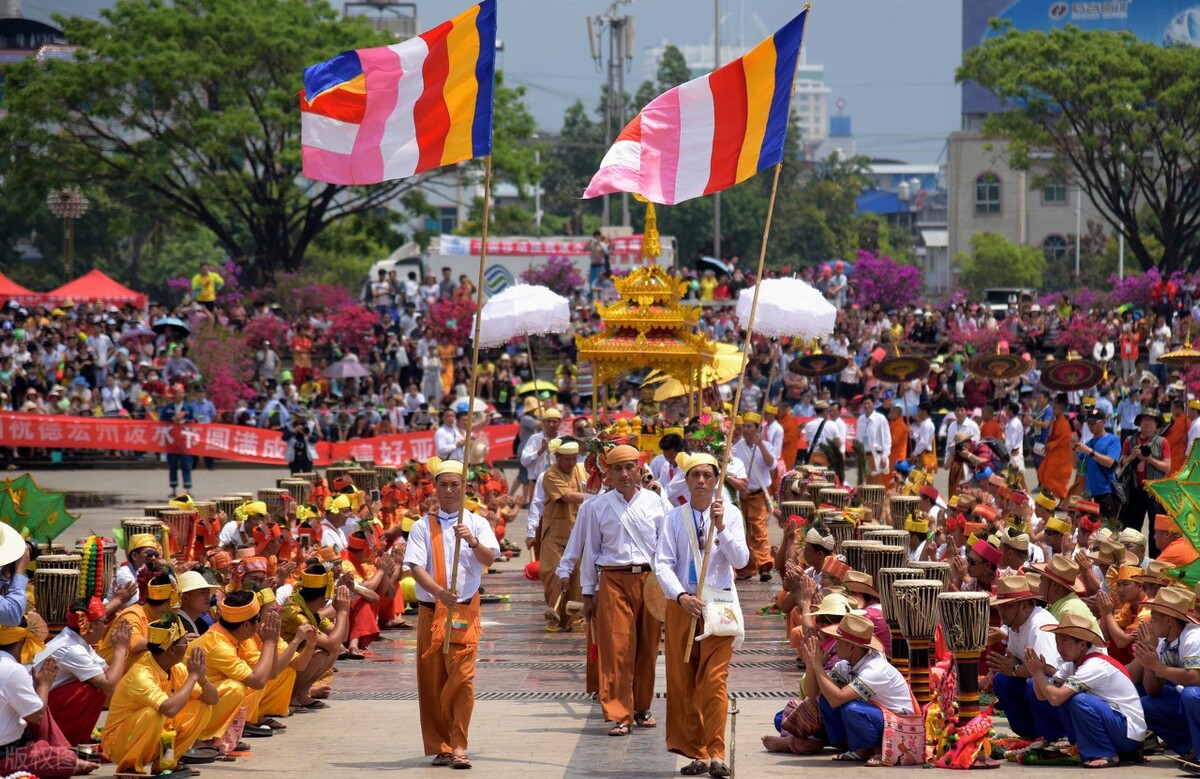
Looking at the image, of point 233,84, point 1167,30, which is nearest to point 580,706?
point 233,84

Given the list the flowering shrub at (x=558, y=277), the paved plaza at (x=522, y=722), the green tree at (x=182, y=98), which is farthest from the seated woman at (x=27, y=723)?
the green tree at (x=182, y=98)

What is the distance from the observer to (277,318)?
34938 mm

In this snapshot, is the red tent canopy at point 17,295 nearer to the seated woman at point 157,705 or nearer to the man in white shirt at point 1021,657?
the seated woman at point 157,705

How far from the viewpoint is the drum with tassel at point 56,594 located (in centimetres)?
960

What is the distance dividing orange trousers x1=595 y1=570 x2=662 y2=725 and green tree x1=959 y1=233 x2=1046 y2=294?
7355 cm

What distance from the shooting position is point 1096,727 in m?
9.20

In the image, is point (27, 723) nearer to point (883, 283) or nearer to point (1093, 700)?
point (1093, 700)

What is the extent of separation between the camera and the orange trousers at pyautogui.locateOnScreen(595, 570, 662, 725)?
10.4 m

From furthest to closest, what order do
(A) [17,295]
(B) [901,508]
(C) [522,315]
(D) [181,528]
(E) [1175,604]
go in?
(A) [17,295] < (C) [522,315] < (B) [901,508] < (D) [181,528] < (E) [1175,604]

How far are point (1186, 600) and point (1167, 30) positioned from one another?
81.3 m

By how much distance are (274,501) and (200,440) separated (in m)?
10.4

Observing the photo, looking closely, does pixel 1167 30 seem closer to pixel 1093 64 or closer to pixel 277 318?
pixel 1093 64

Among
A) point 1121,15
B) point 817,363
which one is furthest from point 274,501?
point 1121,15

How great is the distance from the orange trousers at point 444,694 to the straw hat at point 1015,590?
2.95 m
